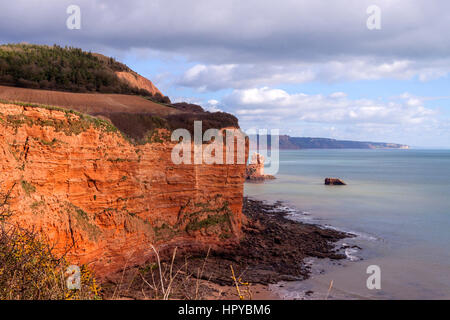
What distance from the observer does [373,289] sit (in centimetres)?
2075

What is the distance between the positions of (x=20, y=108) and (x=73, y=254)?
7.52 meters

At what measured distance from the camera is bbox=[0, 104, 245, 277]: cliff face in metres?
15.9

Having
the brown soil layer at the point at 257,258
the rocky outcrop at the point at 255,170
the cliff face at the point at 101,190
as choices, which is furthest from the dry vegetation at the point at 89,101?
the rocky outcrop at the point at 255,170

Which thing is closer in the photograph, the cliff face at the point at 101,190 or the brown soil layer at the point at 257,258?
the cliff face at the point at 101,190

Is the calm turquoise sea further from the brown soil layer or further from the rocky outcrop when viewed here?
the rocky outcrop

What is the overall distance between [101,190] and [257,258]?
11.5 m

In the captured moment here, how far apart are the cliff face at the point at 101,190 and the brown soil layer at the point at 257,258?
1.10 m

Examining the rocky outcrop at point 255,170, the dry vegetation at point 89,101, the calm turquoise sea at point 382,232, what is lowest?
the calm turquoise sea at point 382,232

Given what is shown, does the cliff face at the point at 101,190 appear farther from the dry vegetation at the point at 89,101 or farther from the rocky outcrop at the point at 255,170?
the rocky outcrop at the point at 255,170

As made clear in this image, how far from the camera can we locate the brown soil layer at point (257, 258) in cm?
1880

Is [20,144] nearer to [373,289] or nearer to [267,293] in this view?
[267,293]

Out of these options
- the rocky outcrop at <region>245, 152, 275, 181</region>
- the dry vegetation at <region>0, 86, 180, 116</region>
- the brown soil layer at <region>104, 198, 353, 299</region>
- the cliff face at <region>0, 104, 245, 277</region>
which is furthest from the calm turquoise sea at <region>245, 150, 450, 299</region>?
the dry vegetation at <region>0, 86, 180, 116</region>

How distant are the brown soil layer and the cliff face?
110 centimetres
